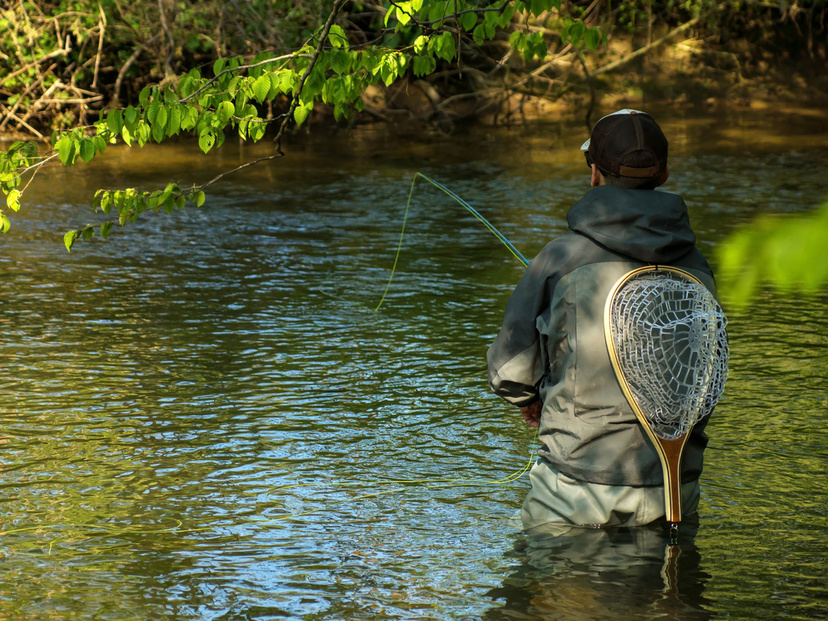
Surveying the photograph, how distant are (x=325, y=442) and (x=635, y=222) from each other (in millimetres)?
2400

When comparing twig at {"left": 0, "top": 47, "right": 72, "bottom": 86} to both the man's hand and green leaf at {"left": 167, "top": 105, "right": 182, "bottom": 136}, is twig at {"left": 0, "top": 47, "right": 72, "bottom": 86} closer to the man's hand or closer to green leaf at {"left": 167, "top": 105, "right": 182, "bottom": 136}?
green leaf at {"left": 167, "top": 105, "right": 182, "bottom": 136}

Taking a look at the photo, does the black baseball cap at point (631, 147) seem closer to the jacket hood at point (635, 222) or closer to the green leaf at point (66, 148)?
the jacket hood at point (635, 222)

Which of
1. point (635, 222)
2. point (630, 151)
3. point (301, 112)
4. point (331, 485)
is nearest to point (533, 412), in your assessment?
point (635, 222)

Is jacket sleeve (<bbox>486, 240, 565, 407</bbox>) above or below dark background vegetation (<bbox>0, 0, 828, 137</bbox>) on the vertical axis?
below

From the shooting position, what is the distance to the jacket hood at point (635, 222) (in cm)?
294

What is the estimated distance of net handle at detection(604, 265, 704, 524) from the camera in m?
2.94

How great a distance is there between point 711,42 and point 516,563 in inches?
777

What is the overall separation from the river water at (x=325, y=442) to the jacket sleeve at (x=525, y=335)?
1.60 feet

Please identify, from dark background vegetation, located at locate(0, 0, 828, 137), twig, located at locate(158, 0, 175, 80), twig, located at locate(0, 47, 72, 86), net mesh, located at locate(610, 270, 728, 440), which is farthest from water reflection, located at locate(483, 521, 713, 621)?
twig, located at locate(0, 47, 72, 86)

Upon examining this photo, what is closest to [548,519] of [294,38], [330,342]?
[330,342]

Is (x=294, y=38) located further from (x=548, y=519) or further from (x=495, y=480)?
(x=548, y=519)

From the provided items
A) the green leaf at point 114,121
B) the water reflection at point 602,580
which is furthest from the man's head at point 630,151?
the green leaf at point 114,121

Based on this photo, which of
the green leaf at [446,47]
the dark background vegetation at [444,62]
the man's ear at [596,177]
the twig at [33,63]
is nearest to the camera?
the man's ear at [596,177]

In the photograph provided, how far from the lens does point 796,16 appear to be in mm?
20703
